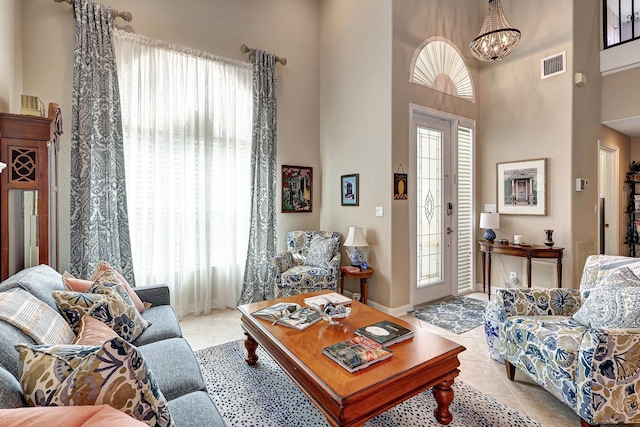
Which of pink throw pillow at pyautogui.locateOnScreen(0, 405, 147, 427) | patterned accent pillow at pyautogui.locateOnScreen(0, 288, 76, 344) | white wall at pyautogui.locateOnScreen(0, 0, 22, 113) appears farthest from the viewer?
white wall at pyautogui.locateOnScreen(0, 0, 22, 113)

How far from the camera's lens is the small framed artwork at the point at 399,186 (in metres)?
3.72

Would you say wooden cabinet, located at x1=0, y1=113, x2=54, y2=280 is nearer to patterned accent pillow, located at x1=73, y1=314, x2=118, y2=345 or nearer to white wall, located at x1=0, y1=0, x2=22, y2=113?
white wall, located at x1=0, y1=0, x2=22, y2=113

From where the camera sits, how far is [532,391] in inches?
85.4

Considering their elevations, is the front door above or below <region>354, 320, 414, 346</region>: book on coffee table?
above

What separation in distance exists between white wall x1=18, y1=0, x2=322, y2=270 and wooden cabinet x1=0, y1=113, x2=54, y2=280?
776 millimetres

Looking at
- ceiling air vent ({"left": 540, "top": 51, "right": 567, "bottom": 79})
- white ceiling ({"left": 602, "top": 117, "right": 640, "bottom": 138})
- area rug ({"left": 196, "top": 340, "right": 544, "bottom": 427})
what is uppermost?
ceiling air vent ({"left": 540, "top": 51, "right": 567, "bottom": 79})

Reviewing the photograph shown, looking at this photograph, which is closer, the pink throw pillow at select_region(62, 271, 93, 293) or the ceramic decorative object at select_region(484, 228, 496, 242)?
the pink throw pillow at select_region(62, 271, 93, 293)

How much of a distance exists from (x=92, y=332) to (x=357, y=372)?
1.35 m

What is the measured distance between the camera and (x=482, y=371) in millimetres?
2461

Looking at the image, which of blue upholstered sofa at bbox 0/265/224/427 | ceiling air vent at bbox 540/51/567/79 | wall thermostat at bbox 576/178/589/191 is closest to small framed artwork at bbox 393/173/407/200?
wall thermostat at bbox 576/178/589/191

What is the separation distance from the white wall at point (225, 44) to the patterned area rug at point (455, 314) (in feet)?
6.69

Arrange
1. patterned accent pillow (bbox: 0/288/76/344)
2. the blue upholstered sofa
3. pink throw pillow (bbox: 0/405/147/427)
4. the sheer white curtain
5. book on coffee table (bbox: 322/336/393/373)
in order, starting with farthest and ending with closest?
the sheer white curtain
book on coffee table (bbox: 322/336/393/373)
patterned accent pillow (bbox: 0/288/76/344)
the blue upholstered sofa
pink throw pillow (bbox: 0/405/147/427)

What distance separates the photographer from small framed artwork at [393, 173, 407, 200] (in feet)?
12.2

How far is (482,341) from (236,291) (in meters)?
2.90
